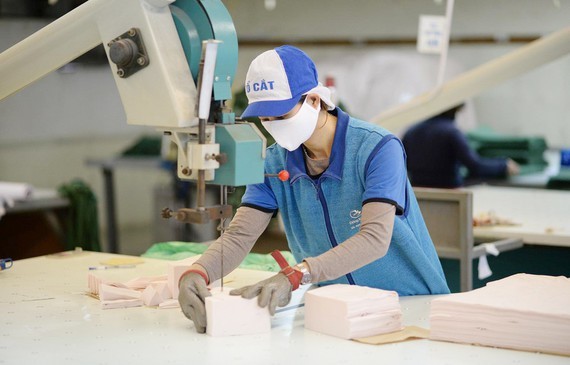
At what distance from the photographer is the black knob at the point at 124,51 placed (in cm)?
236

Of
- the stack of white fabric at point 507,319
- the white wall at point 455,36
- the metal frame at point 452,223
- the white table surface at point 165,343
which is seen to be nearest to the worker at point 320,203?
the white table surface at point 165,343

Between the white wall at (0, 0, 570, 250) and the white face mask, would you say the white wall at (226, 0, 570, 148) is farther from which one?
the white face mask

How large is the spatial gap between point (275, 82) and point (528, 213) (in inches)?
118

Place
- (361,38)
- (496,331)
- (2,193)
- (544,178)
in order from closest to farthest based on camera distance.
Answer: (496,331), (2,193), (544,178), (361,38)

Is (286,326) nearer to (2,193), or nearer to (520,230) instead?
(520,230)

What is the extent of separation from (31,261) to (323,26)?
567 centimetres

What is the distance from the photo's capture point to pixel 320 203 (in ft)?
9.36

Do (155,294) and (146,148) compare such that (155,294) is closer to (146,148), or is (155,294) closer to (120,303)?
(120,303)

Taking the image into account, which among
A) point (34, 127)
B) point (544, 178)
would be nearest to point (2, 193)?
point (34, 127)

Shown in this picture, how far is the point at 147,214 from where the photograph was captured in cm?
1031

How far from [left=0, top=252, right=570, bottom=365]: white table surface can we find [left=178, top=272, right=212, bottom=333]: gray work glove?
0.13 ft

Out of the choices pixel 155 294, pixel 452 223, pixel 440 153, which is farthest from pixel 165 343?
pixel 440 153

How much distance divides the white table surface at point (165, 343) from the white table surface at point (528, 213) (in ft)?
6.25

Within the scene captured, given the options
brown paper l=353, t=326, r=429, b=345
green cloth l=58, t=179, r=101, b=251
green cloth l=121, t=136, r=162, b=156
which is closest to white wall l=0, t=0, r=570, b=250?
green cloth l=121, t=136, r=162, b=156
